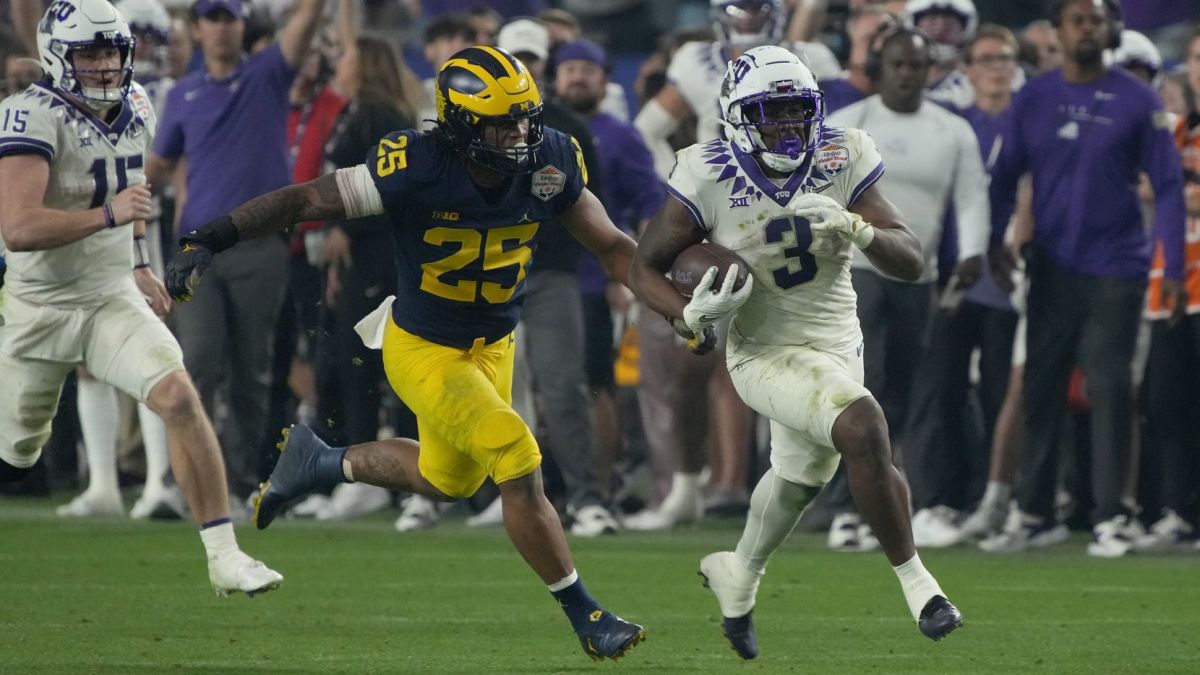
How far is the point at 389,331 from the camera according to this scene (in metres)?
6.40

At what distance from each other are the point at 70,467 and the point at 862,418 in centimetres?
689

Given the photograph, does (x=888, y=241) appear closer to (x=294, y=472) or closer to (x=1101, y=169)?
(x=294, y=472)

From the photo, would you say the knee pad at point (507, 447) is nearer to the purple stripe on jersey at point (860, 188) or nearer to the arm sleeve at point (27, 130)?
the purple stripe on jersey at point (860, 188)

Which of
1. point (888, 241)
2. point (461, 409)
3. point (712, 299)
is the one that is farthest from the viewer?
point (461, 409)

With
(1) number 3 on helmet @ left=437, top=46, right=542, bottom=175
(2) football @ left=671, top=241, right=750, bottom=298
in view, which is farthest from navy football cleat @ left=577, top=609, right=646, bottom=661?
(1) number 3 on helmet @ left=437, top=46, right=542, bottom=175

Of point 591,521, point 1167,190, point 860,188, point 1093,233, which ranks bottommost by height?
point 591,521

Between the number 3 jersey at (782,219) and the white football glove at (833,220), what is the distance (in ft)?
0.99

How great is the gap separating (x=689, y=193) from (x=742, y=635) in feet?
4.37

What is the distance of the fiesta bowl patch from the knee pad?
1.19 meters

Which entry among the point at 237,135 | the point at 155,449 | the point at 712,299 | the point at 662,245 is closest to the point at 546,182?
the point at 662,245

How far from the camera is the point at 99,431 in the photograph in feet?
32.0

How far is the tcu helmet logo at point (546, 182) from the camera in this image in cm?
606

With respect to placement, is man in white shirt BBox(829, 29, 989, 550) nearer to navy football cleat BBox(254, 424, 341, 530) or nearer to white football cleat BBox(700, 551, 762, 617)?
white football cleat BBox(700, 551, 762, 617)

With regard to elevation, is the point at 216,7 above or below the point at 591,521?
above
